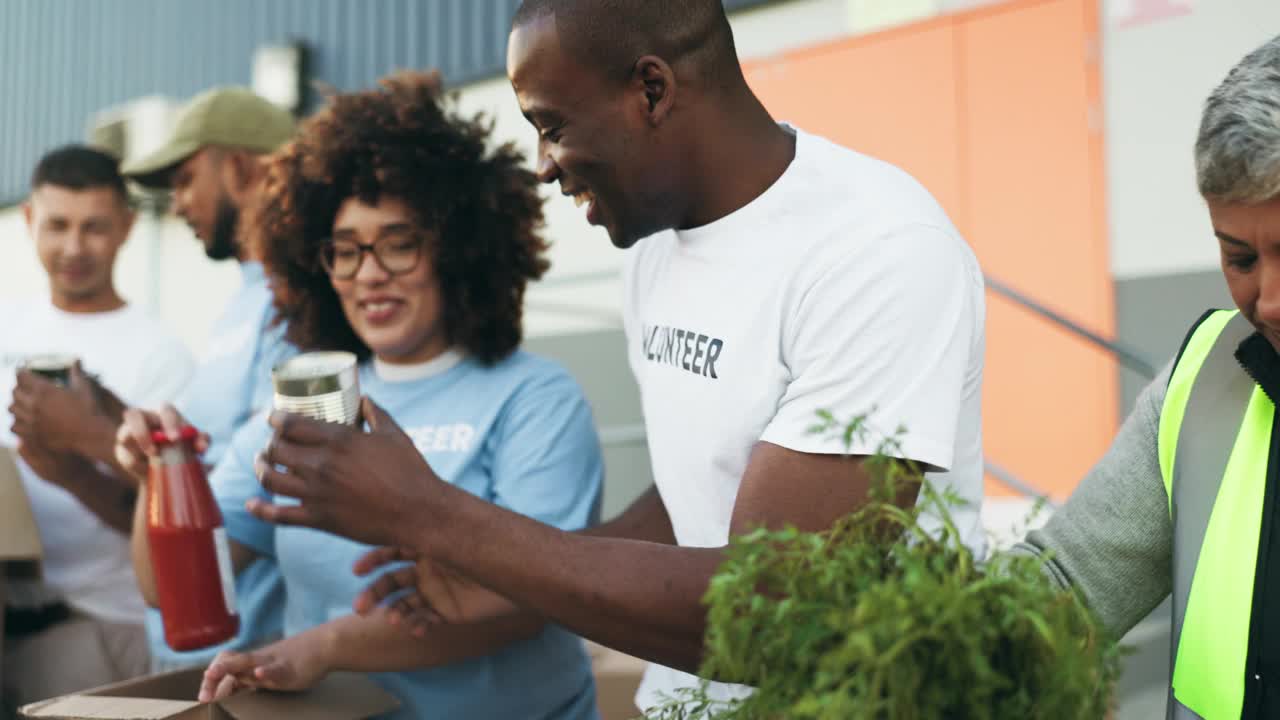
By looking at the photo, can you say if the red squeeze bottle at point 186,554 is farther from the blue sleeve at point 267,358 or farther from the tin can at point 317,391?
the tin can at point 317,391

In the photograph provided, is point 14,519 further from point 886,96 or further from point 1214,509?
point 886,96

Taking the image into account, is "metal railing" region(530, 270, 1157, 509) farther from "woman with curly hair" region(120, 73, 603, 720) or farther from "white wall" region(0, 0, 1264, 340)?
"woman with curly hair" region(120, 73, 603, 720)

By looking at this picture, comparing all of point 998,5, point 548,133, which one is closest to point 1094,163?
point 998,5

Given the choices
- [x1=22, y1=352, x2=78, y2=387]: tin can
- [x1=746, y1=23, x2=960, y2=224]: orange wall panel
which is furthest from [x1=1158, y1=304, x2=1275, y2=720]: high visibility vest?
[x1=746, y1=23, x2=960, y2=224]: orange wall panel

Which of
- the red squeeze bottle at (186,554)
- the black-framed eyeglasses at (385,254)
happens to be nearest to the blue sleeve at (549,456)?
the black-framed eyeglasses at (385,254)

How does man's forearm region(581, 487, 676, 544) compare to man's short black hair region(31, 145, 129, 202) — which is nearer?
man's forearm region(581, 487, 676, 544)

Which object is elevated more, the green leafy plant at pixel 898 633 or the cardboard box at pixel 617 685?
the green leafy plant at pixel 898 633

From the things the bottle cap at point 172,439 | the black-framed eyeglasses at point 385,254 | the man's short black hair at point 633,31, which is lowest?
the bottle cap at point 172,439

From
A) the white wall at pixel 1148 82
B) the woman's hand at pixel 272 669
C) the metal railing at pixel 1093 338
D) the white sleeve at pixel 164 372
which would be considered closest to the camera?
the woman's hand at pixel 272 669

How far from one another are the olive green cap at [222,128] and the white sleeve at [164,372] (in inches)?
22.6

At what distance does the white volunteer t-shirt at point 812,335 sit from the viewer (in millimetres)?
1279

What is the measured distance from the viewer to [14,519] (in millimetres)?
2559

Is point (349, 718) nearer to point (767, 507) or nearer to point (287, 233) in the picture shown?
point (767, 507)

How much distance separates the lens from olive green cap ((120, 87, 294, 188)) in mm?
3438
